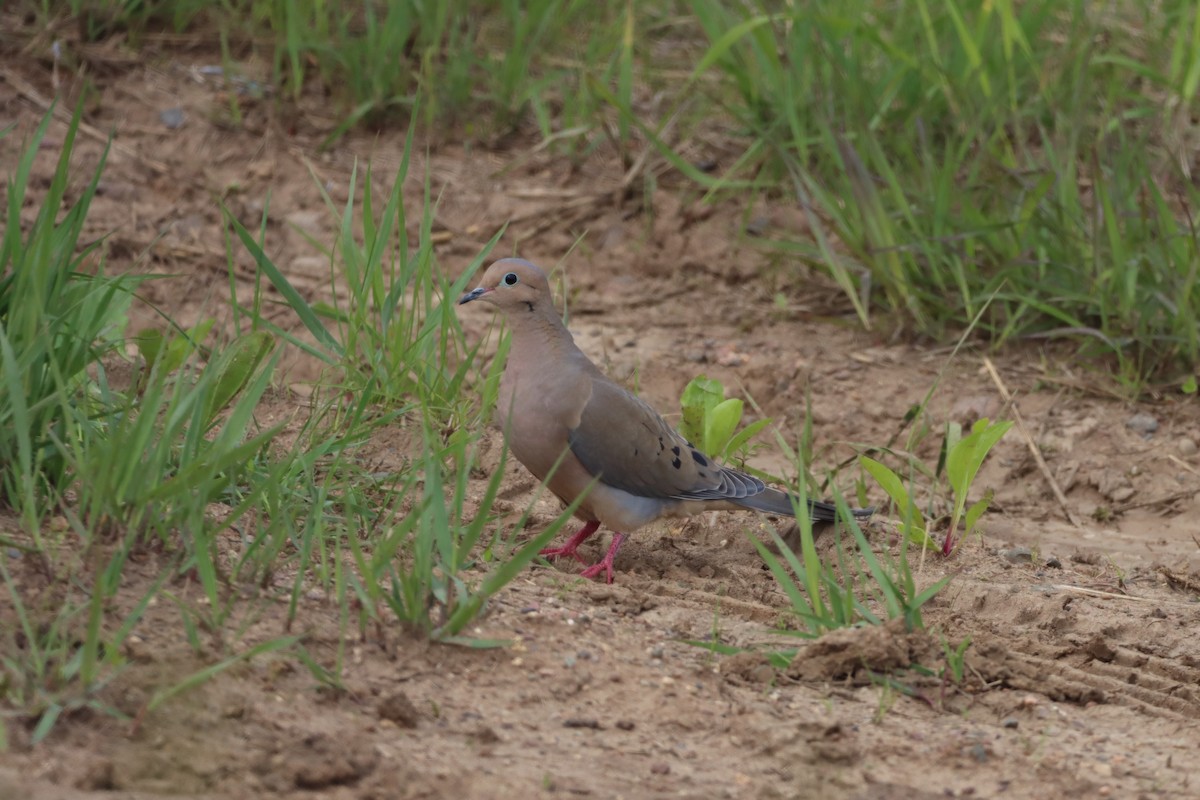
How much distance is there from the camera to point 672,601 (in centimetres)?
348

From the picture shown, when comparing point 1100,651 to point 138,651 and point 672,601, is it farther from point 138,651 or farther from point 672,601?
point 138,651

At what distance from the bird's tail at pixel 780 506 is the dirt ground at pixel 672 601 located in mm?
137

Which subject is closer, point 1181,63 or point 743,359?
point 743,359

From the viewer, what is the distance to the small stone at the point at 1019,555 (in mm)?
4078

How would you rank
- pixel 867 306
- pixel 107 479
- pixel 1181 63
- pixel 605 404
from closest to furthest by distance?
pixel 107 479 < pixel 605 404 < pixel 867 306 < pixel 1181 63

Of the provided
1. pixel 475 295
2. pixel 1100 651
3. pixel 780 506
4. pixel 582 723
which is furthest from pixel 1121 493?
pixel 582 723

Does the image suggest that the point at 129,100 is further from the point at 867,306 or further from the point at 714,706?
the point at 714,706

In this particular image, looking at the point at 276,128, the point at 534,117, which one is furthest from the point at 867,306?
the point at 276,128

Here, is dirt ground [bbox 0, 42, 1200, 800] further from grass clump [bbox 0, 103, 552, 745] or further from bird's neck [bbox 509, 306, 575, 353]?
bird's neck [bbox 509, 306, 575, 353]

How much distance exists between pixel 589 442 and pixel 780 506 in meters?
0.57

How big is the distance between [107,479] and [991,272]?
3.52 meters

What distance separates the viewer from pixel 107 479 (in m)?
2.68

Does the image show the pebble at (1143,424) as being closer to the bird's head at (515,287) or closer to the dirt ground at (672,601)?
the dirt ground at (672,601)

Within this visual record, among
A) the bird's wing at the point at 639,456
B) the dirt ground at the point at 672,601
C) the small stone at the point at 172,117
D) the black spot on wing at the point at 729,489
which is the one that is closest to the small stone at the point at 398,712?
the dirt ground at the point at 672,601
